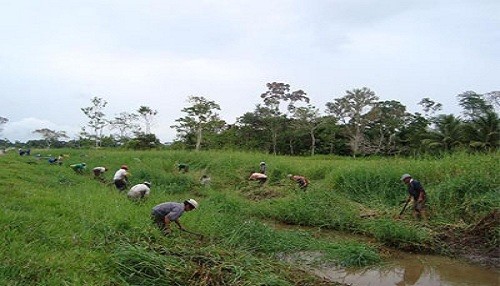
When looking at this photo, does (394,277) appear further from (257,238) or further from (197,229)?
(197,229)

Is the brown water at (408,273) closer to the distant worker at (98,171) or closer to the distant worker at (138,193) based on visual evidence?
the distant worker at (138,193)

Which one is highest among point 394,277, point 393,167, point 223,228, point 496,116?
point 496,116

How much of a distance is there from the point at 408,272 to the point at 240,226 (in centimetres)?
323

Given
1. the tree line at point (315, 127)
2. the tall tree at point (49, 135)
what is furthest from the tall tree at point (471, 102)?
the tall tree at point (49, 135)

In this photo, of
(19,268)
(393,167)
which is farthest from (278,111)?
(19,268)

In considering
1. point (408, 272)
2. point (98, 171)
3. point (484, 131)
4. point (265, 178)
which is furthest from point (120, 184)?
point (484, 131)

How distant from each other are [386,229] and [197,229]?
13.5ft

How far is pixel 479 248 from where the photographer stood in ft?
27.6

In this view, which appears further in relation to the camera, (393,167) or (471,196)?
(393,167)

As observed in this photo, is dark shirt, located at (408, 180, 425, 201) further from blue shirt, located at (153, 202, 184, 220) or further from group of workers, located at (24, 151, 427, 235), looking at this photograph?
blue shirt, located at (153, 202, 184, 220)

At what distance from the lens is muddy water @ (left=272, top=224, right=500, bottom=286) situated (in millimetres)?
6742

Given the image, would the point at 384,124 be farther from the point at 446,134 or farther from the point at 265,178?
the point at 265,178

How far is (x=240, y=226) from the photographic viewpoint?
8047mm

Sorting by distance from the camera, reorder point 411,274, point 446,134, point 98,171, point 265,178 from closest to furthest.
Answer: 1. point 411,274
2. point 265,178
3. point 98,171
4. point 446,134
